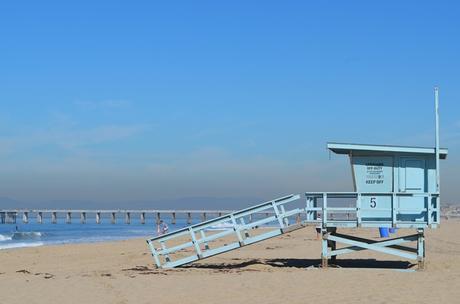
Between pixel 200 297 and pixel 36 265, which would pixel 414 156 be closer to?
pixel 200 297

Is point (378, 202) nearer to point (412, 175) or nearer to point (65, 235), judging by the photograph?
point (412, 175)

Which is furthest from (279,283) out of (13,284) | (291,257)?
(291,257)

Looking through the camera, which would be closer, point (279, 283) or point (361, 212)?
point (279, 283)

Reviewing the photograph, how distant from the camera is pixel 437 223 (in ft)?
53.6

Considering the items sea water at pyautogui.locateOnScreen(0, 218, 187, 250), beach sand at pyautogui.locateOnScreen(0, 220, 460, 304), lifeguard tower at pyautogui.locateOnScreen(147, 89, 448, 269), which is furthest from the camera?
sea water at pyautogui.locateOnScreen(0, 218, 187, 250)

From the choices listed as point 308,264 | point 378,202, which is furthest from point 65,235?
point 378,202

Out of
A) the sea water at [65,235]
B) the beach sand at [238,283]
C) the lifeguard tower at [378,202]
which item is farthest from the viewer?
the sea water at [65,235]

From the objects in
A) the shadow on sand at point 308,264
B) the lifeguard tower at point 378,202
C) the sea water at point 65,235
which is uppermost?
the lifeguard tower at point 378,202

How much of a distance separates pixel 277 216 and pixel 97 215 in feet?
316

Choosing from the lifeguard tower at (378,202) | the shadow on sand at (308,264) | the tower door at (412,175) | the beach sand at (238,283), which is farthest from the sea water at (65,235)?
the tower door at (412,175)

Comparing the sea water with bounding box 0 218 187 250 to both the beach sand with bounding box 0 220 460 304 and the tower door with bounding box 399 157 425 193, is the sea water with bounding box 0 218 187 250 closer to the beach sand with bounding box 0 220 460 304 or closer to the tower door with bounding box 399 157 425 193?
the beach sand with bounding box 0 220 460 304

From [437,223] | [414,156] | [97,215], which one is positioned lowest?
[97,215]

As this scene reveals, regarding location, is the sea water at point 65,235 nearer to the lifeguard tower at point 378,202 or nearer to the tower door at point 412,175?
the lifeguard tower at point 378,202

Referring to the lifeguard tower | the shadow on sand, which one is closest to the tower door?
the lifeguard tower
